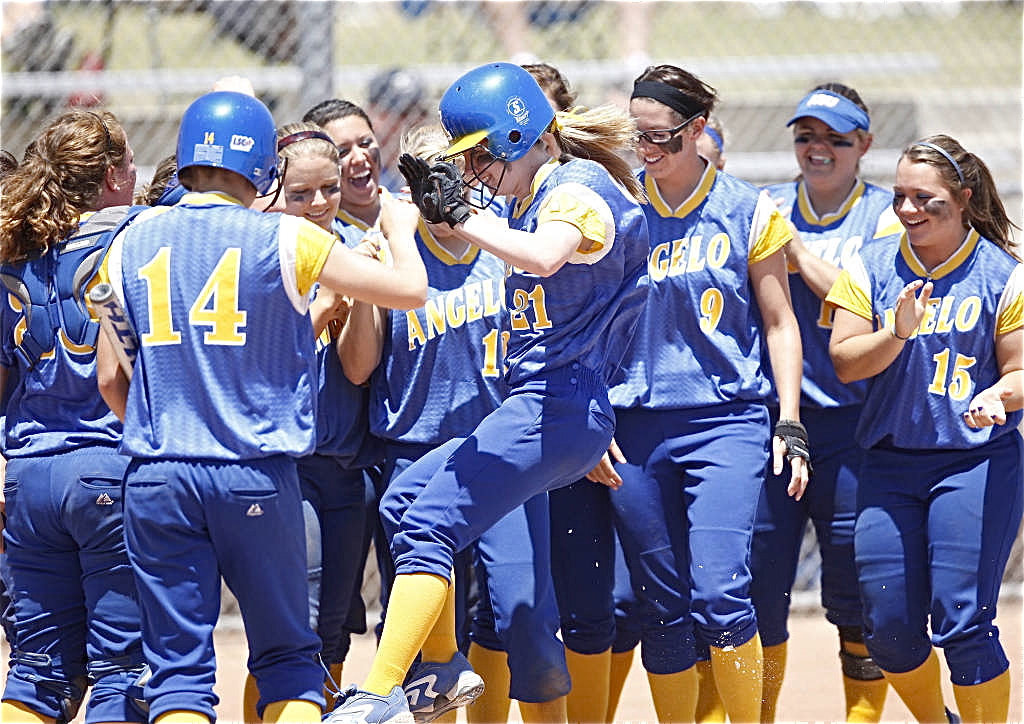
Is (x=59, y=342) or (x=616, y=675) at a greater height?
(x=59, y=342)

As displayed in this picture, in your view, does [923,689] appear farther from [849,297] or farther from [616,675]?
[849,297]

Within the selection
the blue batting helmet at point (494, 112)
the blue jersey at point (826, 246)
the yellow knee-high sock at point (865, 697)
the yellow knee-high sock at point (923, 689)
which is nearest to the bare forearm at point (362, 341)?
the blue batting helmet at point (494, 112)

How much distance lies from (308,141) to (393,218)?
0.83 meters

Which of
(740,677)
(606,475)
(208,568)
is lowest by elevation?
(740,677)

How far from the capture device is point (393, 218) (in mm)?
3668

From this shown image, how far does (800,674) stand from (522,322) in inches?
109

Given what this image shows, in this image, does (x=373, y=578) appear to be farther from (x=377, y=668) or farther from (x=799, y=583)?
(x=377, y=668)

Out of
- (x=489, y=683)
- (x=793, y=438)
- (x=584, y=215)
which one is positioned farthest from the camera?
(x=489, y=683)

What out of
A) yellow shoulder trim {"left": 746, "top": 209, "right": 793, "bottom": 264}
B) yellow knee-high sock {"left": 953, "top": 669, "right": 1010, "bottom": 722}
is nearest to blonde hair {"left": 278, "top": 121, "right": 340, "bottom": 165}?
yellow shoulder trim {"left": 746, "top": 209, "right": 793, "bottom": 264}

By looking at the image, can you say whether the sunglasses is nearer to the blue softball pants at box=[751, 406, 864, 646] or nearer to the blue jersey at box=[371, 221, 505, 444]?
the blue jersey at box=[371, 221, 505, 444]

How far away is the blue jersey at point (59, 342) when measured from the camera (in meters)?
3.79

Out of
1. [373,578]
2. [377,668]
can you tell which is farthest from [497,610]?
[373,578]

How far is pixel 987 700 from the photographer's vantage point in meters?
4.13

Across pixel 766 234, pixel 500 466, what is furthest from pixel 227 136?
pixel 766 234
